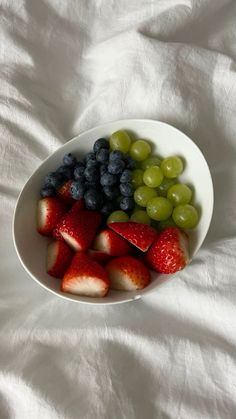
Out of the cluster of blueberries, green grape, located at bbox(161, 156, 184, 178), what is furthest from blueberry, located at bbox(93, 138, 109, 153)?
green grape, located at bbox(161, 156, 184, 178)

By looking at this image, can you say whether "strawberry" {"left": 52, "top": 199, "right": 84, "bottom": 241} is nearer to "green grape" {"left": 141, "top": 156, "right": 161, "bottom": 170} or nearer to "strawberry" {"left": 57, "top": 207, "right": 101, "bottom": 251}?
"strawberry" {"left": 57, "top": 207, "right": 101, "bottom": 251}

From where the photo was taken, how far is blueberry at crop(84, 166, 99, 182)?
72 cm

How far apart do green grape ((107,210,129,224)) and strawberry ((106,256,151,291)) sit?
0.06 metres

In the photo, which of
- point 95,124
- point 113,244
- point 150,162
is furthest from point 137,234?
point 95,124

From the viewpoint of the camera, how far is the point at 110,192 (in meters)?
0.72

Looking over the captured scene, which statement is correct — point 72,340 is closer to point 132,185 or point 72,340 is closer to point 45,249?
point 45,249

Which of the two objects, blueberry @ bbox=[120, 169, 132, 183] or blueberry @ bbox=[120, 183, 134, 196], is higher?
blueberry @ bbox=[120, 169, 132, 183]

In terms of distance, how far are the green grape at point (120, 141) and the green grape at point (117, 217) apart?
11 cm

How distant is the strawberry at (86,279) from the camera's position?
0.66 metres

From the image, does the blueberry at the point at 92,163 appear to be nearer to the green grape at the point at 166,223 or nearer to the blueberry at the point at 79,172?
the blueberry at the point at 79,172

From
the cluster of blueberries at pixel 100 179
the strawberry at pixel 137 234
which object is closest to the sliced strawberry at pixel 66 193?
the cluster of blueberries at pixel 100 179

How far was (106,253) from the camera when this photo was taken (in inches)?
27.8

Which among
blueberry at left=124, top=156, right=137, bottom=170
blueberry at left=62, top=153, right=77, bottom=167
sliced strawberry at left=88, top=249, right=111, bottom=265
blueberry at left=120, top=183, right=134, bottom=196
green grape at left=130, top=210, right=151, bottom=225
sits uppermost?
blueberry at left=62, top=153, right=77, bottom=167

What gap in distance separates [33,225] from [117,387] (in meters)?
0.29
